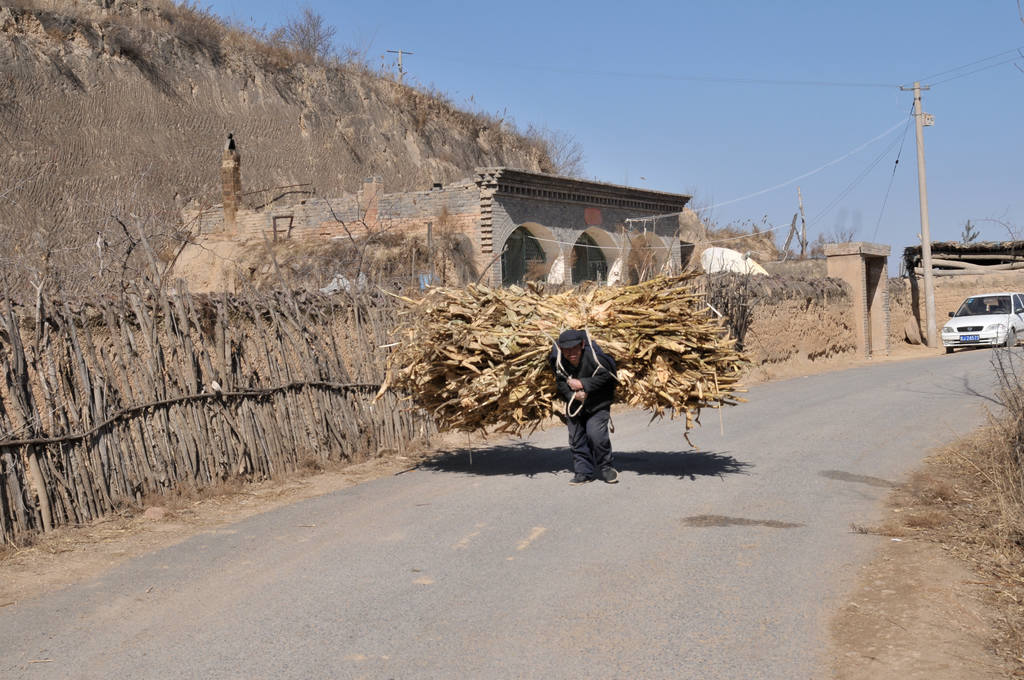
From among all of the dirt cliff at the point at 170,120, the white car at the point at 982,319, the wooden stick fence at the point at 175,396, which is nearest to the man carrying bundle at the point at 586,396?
the wooden stick fence at the point at 175,396

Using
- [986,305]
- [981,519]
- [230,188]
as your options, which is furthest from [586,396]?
[230,188]

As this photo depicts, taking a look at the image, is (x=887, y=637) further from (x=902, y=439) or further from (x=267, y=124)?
(x=267, y=124)

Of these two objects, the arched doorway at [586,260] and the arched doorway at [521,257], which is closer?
the arched doorway at [521,257]

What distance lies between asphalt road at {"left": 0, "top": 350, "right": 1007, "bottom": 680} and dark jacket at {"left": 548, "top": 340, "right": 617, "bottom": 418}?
784 mm

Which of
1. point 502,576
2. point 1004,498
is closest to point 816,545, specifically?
point 1004,498

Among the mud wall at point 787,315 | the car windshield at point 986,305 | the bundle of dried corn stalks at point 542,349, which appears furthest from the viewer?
the car windshield at point 986,305

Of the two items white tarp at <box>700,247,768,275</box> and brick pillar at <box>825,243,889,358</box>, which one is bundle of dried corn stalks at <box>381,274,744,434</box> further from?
white tarp at <box>700,247,768,275</box>

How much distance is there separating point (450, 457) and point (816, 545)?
512 centimetres

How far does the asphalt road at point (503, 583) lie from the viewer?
187 inches

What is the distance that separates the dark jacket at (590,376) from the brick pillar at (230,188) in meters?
22.3

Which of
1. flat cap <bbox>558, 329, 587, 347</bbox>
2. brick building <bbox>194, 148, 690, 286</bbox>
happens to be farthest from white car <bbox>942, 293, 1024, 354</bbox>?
flat cap <bbox>558, 329, 587, 347</bbox>

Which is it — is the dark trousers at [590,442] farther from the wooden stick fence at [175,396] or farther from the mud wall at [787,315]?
the mud wall at [787,315]

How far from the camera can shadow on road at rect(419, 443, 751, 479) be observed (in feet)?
31.8

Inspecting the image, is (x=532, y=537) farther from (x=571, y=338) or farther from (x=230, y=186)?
(x=230, y=186)
